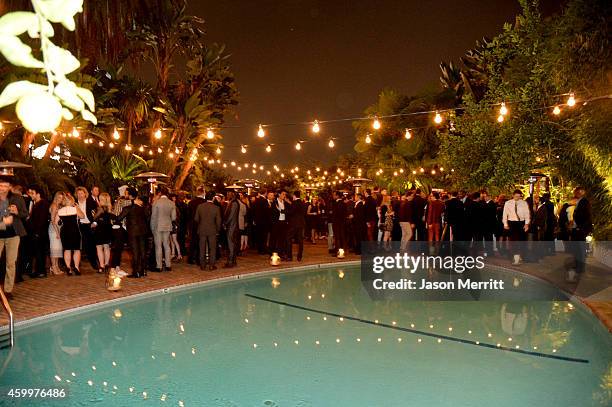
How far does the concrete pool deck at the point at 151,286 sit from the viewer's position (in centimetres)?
820

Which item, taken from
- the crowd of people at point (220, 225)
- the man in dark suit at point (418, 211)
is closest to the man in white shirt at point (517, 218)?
the crowd of people at point (220, 225)

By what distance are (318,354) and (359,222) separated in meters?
10.1

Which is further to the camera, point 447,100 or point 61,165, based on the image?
point 447,100

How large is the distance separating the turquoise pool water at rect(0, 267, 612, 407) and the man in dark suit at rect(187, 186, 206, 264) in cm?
389

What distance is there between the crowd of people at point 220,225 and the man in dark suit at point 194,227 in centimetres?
3

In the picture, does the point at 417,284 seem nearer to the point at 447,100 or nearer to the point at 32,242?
the point at 32,242

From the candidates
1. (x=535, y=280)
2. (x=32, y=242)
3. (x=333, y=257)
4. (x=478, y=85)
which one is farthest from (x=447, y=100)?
(x=32, y=242)

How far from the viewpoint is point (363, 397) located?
16.5 ft

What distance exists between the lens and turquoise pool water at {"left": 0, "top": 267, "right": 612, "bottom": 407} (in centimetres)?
510

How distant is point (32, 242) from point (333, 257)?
26.6 feet

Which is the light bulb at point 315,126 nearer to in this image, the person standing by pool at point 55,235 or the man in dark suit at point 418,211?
the man in dark suit at point 418,211

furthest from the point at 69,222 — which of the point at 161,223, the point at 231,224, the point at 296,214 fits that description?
the point at 296,214

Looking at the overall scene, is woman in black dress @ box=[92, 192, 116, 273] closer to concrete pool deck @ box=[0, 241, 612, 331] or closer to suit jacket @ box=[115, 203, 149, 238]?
suit jacket @ box=[115, 203, 149, 238]

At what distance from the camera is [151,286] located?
33.7 feet
